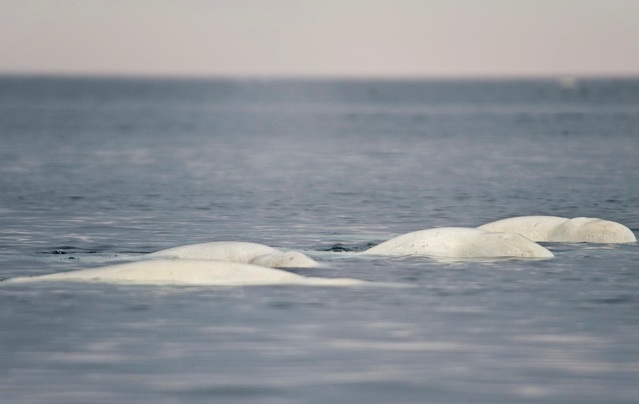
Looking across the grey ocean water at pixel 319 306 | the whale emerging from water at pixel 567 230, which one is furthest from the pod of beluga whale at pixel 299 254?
the grey ocean water at pixel 319 306

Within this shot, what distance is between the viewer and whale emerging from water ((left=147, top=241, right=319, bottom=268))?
28.0m

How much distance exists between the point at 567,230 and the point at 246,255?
8.03 metres

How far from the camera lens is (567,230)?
3312cm

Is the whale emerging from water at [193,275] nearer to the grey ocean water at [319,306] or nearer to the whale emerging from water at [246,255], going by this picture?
the grey ocean water at [319,306]

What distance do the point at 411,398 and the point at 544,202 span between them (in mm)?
31513

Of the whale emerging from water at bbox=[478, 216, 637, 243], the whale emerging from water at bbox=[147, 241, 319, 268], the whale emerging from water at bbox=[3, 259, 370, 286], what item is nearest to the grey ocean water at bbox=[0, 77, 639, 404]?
the whale emerging from water at bbox=[3, 259, 370, 286]

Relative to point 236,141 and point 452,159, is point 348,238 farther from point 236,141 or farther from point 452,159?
point 236,141

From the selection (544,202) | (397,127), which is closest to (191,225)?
(544,202)

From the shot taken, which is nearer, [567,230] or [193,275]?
[193,275]

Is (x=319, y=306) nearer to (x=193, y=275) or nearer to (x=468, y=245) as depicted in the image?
(x=193, y=275)

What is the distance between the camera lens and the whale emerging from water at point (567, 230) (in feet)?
108

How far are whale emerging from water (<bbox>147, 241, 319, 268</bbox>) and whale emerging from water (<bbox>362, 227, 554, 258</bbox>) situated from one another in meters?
2.26

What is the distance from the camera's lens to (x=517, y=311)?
76.7 ft

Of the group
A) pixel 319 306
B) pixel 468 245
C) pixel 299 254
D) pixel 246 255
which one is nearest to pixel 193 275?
pixel 246 255
